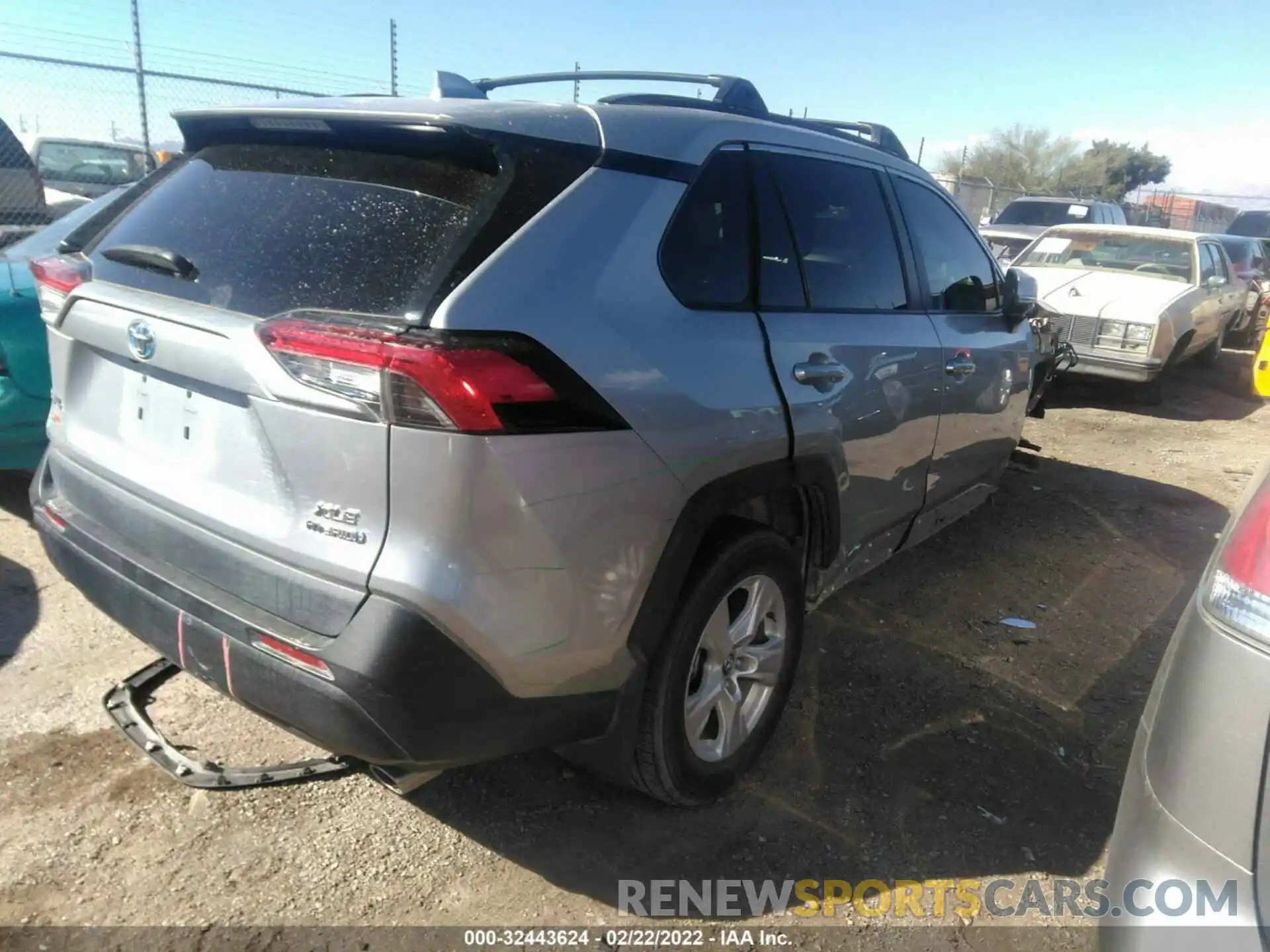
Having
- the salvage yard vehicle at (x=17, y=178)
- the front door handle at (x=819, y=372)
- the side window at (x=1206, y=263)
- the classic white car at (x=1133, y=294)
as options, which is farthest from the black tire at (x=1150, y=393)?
the salvage yard vehicle at (x=17, y=178)

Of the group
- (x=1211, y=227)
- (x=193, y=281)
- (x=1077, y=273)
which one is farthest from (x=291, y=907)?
(x=1211, y=227)

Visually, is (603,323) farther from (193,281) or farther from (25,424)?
(25,424)

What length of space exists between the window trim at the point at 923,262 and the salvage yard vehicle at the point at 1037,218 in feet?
33.2

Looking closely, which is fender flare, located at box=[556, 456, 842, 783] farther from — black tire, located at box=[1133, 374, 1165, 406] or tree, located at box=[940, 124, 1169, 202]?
tree, located at box=[940, 124, 1169, 202]

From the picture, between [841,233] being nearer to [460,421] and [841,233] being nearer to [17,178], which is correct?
[460,421]

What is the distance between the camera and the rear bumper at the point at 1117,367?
8.41 metres

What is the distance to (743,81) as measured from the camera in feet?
9.99

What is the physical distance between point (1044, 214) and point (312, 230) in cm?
1578

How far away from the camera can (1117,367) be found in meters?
8.53

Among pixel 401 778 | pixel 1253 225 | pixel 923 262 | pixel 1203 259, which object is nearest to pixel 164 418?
pixel 401 778

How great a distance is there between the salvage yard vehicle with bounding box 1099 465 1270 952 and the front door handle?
1.16 meters

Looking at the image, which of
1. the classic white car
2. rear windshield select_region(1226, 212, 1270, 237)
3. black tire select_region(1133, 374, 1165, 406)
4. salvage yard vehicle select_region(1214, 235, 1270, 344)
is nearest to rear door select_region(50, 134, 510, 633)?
the classic white car

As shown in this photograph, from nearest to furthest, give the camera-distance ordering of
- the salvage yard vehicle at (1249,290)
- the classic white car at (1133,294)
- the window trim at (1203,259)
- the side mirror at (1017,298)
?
the side mirror at (1017,298) < the classic white car at (1133,294) < the window trim at (1203,259) < the salvage yard vehicle at (1249,290)

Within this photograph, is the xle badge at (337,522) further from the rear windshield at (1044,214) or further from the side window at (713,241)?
the rear windshield at (1044,214)
